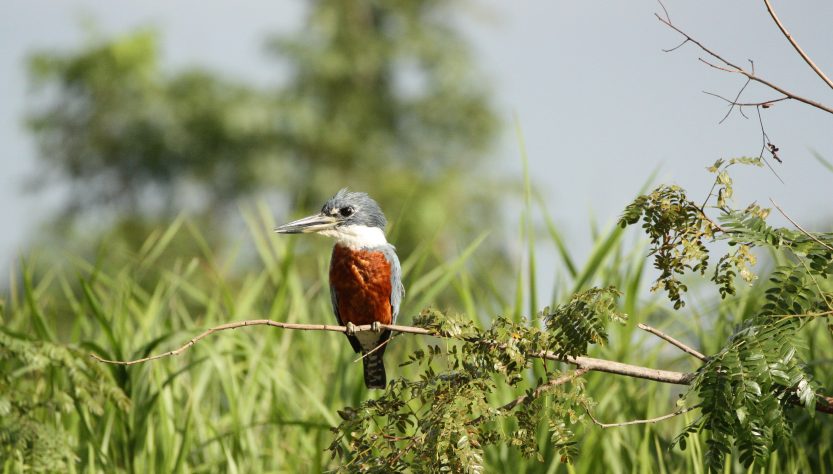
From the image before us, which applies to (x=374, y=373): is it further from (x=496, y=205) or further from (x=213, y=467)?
(x=496, y=205)

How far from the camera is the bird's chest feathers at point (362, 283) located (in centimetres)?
367

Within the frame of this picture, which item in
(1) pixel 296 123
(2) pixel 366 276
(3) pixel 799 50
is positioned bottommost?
(2) pixel 366 276

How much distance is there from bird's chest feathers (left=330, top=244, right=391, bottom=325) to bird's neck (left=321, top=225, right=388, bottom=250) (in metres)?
0.04

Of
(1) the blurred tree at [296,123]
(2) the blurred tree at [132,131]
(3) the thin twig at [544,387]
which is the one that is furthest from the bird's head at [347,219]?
(2) the blurred tree at [132,131]

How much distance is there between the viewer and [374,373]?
3900 mm

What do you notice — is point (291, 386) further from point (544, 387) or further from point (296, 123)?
point (296, 123)

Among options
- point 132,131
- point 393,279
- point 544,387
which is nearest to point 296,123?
point 132,131

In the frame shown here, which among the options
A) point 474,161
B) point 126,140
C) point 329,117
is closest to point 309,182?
point 329,117

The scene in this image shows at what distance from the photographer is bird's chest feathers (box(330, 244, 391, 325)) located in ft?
12.0

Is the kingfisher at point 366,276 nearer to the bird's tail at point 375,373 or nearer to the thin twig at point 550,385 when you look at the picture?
the bird's tail at point 375,373

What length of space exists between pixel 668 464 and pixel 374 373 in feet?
4.43

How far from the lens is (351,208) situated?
3.33m

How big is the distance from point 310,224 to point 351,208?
19 centimetres

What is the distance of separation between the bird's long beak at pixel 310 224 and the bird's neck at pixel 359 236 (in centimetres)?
7
